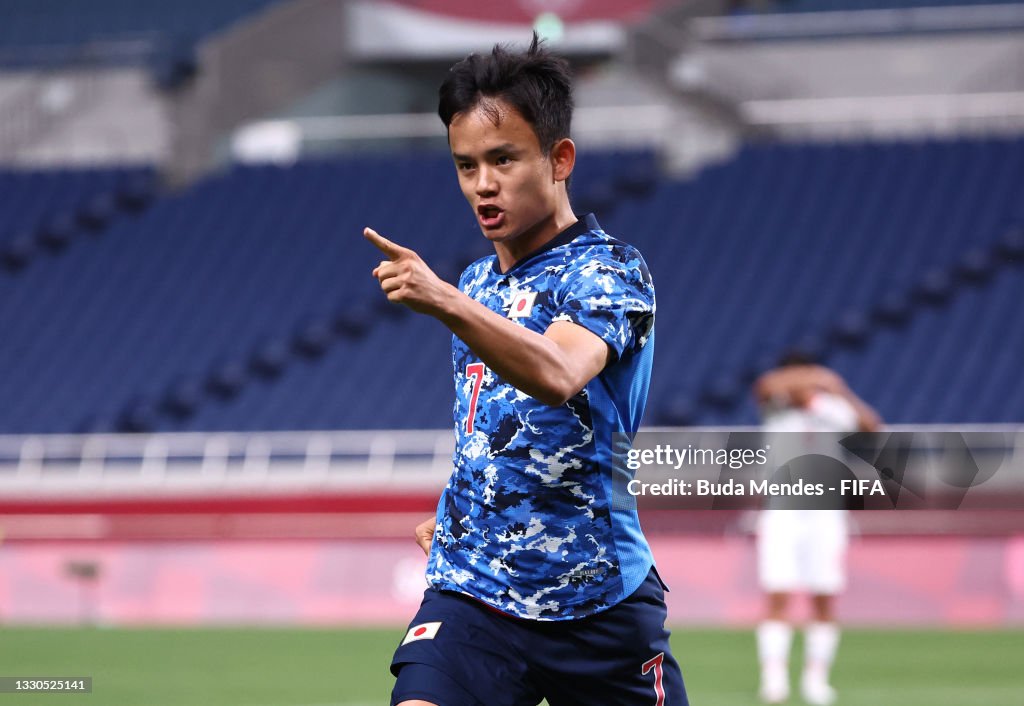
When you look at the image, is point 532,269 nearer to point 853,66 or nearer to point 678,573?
point 678,573

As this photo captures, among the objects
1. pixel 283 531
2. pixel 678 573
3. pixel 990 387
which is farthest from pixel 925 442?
pixel 283 531

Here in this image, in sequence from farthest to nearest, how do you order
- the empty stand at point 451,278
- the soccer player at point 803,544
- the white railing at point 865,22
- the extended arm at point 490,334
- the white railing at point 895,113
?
the white railing at point 865,22 < the white railing at point 895,113 < the empty stand at point 451,278 < the soccer player at point 803,544 < the extended arm at point 490,334

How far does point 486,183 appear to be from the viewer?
146 inches

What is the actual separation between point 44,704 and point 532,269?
621 centimetres

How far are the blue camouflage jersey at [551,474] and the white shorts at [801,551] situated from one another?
648 centimetres

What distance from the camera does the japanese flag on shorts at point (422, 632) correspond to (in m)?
3.87

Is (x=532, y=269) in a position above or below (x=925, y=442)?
below

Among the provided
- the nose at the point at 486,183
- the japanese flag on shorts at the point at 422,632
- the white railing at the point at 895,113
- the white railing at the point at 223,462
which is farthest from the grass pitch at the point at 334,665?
the white railing at the point at 895,113

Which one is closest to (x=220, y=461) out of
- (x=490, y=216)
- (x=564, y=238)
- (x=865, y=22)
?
(x=865, y=22)

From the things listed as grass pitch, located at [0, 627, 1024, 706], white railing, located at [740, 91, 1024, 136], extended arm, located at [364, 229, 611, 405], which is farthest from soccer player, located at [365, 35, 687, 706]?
white railing, located at [740, 91, 1024, 136]

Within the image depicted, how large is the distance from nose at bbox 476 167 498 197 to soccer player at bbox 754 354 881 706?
254 inches

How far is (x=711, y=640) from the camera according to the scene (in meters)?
13.3

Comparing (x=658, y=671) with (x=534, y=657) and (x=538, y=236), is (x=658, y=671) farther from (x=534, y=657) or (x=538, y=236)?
(x=538, y=236)

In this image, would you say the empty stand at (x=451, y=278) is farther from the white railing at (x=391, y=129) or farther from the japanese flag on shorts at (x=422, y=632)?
the japanese flag on shorts at (x=422, y=632)
